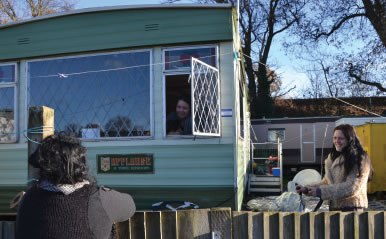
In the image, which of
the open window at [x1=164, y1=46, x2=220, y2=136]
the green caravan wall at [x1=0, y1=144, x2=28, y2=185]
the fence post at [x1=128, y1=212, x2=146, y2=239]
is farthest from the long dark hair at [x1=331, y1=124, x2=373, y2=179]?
the green caravan wall at [x1=0, y1=144, x2=28, y2=185]

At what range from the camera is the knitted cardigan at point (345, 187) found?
11.1 feet

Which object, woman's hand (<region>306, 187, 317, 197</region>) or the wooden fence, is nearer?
the wooden fence

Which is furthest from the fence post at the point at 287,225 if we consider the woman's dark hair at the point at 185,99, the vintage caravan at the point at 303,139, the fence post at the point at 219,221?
the vintage caravan at the point at 303,139

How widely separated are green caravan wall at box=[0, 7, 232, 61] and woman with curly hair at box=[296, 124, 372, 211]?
106 inches

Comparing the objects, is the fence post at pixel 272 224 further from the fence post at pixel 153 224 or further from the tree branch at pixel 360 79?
the tree branch at pixel 360 79

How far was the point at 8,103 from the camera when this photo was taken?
6859mm

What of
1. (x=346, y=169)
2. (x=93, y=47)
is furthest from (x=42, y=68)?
(x=346, y=169)

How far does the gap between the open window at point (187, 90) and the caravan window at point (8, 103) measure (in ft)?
8.44

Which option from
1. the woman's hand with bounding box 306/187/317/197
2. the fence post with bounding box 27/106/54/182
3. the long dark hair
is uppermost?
the fence post with bounding box 27/106/54/182

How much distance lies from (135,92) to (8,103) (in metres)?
2.20

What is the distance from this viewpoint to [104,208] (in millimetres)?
2080

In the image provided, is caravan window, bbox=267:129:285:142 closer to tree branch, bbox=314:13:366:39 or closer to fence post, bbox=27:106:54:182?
Answer: tree branch, bbox=314:13:366:39

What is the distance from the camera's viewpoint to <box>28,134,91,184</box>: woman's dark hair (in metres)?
2.05

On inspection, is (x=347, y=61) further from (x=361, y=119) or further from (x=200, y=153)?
(x=200, y=153)
